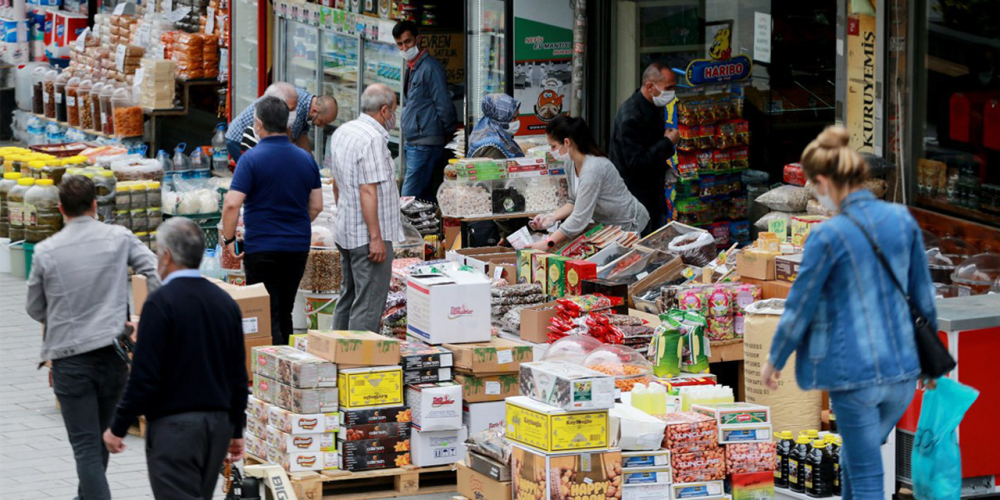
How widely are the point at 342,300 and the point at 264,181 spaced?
103 cm

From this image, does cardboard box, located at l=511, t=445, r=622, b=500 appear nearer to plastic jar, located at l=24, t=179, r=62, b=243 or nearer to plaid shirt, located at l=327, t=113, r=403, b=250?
plaid shirt, located at l=327, t=113, r=403, b=250

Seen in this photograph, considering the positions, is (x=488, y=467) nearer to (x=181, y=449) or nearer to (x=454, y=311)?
(x=454, y=311)

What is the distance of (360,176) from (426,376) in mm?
1828

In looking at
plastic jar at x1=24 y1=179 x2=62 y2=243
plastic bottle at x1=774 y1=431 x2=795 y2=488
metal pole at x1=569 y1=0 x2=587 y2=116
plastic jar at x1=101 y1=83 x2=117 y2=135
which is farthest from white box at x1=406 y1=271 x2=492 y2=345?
plastic jar at x1=101 y1=83 x2=117 y2=135

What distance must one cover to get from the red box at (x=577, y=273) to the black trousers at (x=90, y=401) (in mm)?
3275

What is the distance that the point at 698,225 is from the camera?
38.4ft

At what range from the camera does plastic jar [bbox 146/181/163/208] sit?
42.6 feet

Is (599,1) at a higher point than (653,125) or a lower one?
higher

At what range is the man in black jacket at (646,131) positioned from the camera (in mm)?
10836

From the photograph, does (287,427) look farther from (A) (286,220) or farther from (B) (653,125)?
(B) (653,125)

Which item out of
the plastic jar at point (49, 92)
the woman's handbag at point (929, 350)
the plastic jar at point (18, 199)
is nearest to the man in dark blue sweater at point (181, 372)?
the woman's handbag at point (929, 350)

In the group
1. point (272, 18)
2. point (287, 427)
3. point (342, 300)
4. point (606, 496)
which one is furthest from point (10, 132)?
point (606, 496)

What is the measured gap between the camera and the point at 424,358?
7.64m

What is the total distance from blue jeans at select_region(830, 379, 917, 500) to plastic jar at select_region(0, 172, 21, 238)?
31.7 feet
